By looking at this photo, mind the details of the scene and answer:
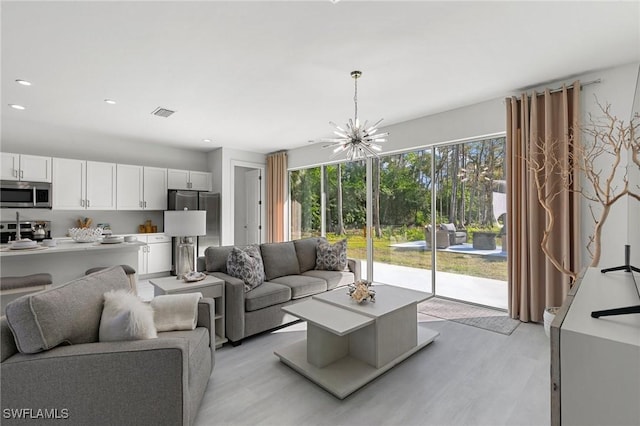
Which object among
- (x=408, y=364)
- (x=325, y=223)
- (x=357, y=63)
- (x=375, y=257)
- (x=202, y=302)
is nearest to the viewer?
(x=202, y=302)

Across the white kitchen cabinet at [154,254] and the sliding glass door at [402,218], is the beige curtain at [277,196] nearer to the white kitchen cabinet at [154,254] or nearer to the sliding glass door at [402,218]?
the white kitchen cabinet at [154,254]

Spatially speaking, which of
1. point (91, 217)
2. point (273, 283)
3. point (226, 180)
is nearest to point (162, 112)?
point (226, 180)

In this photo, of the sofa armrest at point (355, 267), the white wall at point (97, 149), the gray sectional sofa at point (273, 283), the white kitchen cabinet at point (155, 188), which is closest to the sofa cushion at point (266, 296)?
the gray sectional sofa at point (273, 283)

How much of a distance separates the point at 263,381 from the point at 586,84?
4118 mm

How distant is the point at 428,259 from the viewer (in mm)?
4531

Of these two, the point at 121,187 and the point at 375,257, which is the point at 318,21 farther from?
the point at 121,187

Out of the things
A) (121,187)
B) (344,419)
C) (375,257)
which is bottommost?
(344,419)

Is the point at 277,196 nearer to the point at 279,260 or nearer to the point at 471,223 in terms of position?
the point at 279,260

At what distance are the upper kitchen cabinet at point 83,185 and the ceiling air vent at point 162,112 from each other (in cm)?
187

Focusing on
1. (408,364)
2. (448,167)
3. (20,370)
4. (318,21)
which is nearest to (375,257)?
(448,167)

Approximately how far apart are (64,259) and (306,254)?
2888 millimetres

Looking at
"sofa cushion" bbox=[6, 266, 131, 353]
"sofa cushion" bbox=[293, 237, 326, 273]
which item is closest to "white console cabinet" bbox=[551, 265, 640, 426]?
"sofa cushion" bbox=[6, 266, 131, 353]

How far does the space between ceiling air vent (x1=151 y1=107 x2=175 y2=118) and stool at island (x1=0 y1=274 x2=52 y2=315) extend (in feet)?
7.54

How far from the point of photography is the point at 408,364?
2475 mm
